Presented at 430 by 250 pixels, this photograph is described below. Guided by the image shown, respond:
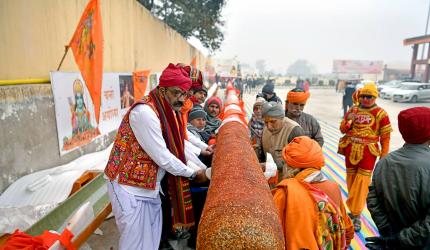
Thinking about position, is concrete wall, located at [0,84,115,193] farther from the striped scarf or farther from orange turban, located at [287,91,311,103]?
orange turban, located at [287,91,311,103]

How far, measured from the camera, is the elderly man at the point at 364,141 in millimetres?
3703

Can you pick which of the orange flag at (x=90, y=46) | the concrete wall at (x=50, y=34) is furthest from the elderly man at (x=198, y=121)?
the concrete wall at (x=50, y=34)

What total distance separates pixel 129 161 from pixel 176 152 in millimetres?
334

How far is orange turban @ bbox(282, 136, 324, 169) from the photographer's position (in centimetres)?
183

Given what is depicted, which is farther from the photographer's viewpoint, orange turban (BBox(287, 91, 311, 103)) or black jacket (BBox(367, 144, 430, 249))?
orange turban (BBox(287, 91, 311, 103))

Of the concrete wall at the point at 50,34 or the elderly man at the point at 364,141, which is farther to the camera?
the elderly man at the point at 364,141

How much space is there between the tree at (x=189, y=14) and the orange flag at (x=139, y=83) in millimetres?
8612

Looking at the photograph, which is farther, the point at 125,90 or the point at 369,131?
the point at 125,90


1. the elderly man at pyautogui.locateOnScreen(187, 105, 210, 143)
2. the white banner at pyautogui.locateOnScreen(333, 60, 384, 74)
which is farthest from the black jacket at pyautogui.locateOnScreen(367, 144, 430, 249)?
the white banner at pyautogui.locateOnScreen(333, 60, 384, 74)

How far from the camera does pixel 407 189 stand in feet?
6.34

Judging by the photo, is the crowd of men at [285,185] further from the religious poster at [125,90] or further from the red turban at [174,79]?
the religious poster at [125,90]

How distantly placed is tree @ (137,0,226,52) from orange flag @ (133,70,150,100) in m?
8.61

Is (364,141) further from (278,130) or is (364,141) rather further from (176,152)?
(176,152)

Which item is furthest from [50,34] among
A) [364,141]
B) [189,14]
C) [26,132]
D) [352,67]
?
[352,67]
